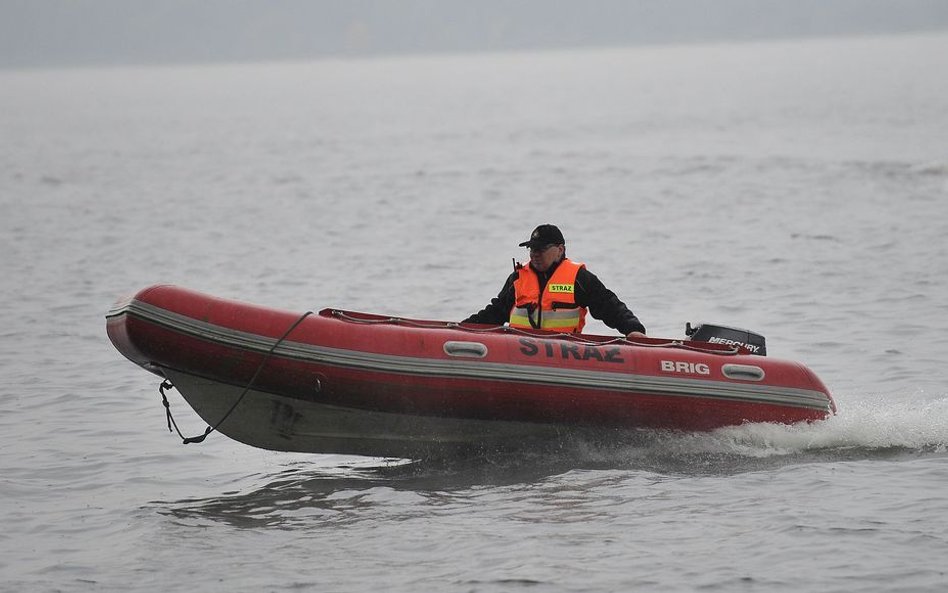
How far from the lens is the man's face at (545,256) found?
7.91 meters

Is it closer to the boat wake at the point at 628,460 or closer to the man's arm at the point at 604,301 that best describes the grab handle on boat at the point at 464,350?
the boat wake at the point at 628,460

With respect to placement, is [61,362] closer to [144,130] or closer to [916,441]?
[916,441]

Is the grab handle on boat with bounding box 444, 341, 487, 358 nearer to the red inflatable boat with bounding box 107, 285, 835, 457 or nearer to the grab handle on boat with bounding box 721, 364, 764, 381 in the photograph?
the red inflatable boat with bounding box 107, 285, 835, 457

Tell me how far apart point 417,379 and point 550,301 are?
1025 mm

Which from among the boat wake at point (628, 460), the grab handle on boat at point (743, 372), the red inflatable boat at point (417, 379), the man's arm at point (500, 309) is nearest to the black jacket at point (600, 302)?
the man's arm at point (500, 309)

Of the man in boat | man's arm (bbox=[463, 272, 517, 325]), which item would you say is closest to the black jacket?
the man in boat

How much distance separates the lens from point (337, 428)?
757 cm

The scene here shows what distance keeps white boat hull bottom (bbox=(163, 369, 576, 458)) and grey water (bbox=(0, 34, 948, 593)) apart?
0.16 m

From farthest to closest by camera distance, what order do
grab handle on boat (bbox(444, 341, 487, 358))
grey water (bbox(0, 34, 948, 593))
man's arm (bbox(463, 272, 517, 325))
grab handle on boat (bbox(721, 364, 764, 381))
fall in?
1. man's arm (bbox(463, 272, 517, 325))
2. grab handle on boat (bbox(721, 364, 764, 381))
3. grab handle on boat (bbox(444, 341, 487, 358))
4. grey water (bbox(0, 34, 948, 593))

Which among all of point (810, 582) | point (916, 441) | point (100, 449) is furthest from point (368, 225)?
point (810, 582)

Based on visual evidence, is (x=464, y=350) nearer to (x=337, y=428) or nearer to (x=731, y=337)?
(x=337, y=428)

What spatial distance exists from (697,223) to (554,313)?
11069 mm

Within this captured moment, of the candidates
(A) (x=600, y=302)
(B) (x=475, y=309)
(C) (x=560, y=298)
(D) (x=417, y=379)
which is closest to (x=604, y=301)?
(A) (x=600, y=302)

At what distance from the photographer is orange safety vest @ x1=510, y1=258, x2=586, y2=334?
802cm
